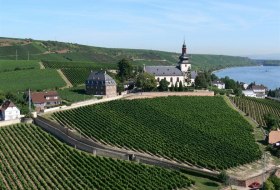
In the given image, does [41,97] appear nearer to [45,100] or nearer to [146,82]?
[45,100]

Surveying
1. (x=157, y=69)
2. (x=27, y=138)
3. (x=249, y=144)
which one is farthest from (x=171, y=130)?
(x=157, y=69)

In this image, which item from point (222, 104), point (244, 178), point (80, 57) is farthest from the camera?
point (80, 57)

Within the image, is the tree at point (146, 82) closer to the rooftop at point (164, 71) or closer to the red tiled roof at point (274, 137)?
the rooftop at point (164, 71)

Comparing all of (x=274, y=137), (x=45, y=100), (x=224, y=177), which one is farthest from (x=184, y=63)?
(x=224, y=177)

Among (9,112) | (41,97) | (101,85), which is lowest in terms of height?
(9,112)

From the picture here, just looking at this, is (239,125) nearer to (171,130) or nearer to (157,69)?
(171,130)

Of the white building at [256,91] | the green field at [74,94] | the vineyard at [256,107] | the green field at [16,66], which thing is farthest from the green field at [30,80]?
the white building at [256,91]
